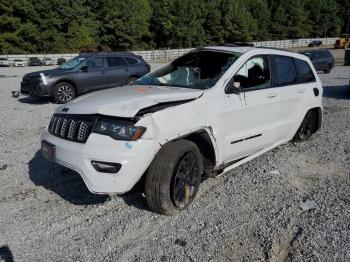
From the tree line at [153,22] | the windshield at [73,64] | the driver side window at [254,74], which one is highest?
the tree line at [153,22]

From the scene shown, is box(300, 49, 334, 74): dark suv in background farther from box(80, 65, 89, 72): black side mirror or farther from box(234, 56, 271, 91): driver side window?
box(234, 56, 271, 91): driver side window

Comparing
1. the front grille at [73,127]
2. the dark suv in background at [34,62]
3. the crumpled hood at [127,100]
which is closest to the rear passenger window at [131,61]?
the crumpled hood at [127,100]

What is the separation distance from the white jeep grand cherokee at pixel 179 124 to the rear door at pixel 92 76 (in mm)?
7282

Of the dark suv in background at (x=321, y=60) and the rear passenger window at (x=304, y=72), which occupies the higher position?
the rear passenger window at (x=304, y=72)

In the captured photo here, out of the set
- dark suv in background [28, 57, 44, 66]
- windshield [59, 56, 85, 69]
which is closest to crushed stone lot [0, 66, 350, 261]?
windshield [59, 56, 85, 69]

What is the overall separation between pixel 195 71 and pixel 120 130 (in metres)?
1.74

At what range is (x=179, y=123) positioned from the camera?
371 cm

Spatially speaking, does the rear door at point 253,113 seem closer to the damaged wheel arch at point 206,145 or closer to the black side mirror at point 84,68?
the damaged wheel arch at point 206,145

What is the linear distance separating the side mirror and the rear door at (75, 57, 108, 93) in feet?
27.6

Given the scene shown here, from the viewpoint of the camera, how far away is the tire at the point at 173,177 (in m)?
3.57

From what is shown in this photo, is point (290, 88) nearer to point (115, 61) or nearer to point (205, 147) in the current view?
point (205, 147)

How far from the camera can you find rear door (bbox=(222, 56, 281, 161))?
14.3ft

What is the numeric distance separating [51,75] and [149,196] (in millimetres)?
8878

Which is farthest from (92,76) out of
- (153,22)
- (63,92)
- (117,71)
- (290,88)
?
(153,22)
